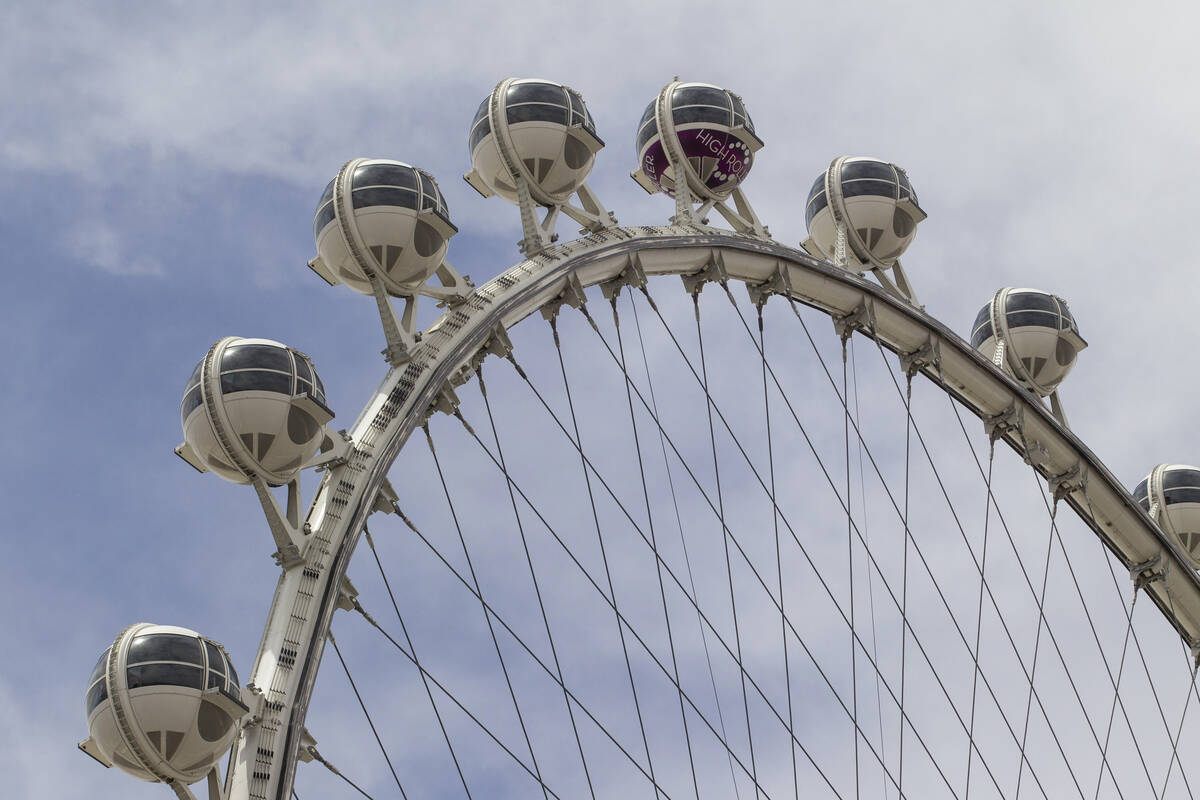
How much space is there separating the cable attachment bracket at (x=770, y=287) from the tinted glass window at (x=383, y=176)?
8.51m

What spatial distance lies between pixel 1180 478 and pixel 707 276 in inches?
537

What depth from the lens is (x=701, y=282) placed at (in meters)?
29.7

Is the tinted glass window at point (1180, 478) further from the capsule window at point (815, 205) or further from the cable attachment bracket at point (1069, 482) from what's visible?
the capsule window at point (815, 205)

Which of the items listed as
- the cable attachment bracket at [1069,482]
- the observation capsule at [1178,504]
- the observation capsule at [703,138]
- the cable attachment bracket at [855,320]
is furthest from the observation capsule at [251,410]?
the observation capsule at [1178,504]

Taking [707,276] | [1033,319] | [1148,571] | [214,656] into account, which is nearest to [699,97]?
A: [707,276]

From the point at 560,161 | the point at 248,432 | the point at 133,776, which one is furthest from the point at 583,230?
the point at 133,776

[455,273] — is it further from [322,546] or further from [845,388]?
[845,388]

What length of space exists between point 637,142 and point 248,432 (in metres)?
11.9

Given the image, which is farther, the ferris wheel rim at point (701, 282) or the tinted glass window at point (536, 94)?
the tinted glass window at point (536, 94)

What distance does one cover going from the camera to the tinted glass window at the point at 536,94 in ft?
87.1

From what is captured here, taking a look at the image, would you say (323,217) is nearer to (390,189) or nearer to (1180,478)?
(390,189)

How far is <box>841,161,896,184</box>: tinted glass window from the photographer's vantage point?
33.4 m

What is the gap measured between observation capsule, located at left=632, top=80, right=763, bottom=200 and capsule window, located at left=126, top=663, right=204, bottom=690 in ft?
46.3

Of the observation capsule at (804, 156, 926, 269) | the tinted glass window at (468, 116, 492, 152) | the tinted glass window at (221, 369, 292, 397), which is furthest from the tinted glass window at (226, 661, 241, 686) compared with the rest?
the observation capsule at (804, 156, 926, 269)
